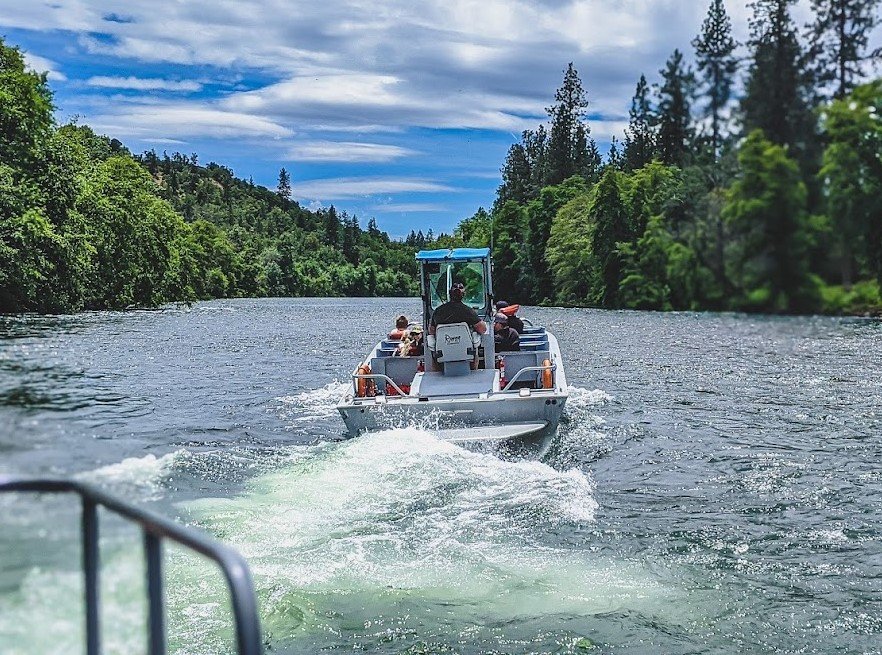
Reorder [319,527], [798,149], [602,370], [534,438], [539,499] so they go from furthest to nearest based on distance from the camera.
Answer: [602,370] < [534,438] < [539,499] < [319,527] < [798,149]

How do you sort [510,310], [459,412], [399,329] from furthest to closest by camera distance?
[399,329], [510,310], [459,412]

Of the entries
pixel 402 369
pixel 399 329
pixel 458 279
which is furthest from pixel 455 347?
pixel 399 329

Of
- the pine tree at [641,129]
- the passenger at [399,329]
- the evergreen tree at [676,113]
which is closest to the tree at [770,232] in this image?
the evergreen tree at [676,113]

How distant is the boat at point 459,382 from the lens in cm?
1463

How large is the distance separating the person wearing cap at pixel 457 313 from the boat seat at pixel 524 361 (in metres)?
2.04

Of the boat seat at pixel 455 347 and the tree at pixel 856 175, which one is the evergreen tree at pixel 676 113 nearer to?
the tree at pixel 856 175

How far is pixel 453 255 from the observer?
1631 centimetres

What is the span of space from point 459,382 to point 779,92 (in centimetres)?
1390

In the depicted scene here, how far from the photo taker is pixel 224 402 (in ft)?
75.0

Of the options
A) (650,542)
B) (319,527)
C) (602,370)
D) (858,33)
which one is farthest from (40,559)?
(602,370)

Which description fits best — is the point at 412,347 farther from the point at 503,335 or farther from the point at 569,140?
the point at 569,140

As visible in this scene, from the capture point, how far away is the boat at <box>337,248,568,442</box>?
14.6 m

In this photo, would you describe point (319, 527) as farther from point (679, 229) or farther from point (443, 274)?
point (679, 229)

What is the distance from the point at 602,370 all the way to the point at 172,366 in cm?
1481
